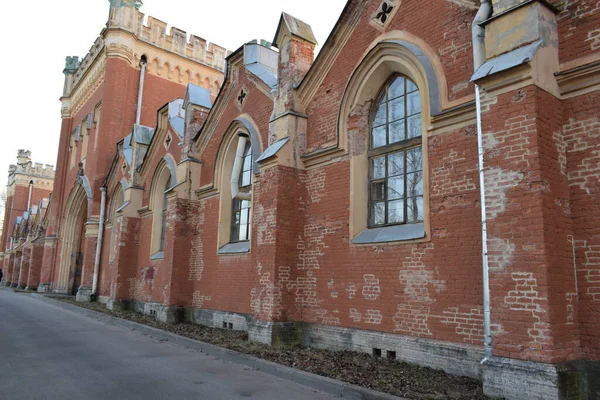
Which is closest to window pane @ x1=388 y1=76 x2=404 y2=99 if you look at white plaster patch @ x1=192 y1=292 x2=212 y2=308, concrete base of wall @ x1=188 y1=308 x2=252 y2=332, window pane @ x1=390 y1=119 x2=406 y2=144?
window pane @ x1=390 y1=119 x2=406 y2=144

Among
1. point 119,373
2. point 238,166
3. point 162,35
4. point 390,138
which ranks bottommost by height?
point 119,373

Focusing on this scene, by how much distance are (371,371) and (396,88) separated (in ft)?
16.5

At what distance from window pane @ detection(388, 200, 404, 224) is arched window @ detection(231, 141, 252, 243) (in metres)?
5.00

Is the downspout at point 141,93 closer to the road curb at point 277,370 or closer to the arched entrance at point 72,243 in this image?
the arched entrance at point 72,243

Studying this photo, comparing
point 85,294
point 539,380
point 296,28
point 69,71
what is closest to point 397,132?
point 296,28

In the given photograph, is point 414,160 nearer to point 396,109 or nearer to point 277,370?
point 396,109

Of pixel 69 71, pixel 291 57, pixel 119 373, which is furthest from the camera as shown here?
pixel 69 71

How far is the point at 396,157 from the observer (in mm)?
8328

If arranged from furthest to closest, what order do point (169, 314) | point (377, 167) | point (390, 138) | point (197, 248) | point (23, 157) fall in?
point (23, 157), point (197, 248), point (169, 314), point (377, 167), point (390, 138)

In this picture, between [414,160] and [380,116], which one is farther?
[380,116]

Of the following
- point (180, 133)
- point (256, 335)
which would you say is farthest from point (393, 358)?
point (180, 133)

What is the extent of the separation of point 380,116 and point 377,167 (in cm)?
100

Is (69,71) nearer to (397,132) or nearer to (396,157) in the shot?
(397,132)

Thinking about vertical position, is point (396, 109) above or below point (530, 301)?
above
